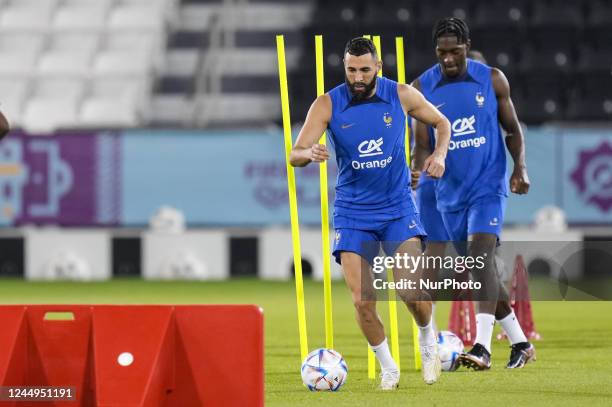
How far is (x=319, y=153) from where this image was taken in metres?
7.52

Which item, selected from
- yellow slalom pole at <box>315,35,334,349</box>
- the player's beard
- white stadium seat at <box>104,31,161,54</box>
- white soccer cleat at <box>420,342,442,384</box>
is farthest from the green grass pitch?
white stadium seat at <box>104,31,161,54</box>

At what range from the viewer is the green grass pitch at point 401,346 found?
305 inches

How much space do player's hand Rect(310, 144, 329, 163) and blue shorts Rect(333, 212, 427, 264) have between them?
0.71 metres

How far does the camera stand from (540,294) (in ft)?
50.7

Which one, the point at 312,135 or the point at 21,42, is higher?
the point at 21,42

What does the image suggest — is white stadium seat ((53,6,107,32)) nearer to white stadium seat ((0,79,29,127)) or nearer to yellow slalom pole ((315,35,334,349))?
white stadium seat ((0,79,29,127))

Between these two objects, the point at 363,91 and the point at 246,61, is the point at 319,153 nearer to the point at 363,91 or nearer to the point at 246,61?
the point at 363,91

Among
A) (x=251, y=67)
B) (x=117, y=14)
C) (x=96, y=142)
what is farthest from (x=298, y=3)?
(x=96, y=142)

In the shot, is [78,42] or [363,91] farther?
[78,42]

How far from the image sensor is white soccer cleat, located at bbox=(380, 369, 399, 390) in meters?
8.10

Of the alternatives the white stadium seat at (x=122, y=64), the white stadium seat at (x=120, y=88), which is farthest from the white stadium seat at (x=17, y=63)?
the white stadium seat at (x=120, y=88)

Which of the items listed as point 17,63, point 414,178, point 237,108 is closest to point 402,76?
point 414,178

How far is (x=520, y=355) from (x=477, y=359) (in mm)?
445

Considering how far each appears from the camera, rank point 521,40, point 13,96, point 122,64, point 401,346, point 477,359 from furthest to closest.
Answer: point 122,64, point 13,96, point 521,40, point 401,346, point 477,359
